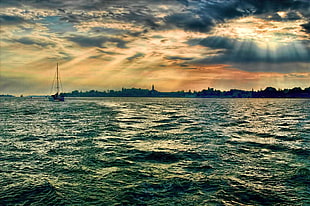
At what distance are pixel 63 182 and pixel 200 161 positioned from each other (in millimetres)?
7514

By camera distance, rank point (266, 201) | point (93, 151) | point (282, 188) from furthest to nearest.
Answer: point (93, 151) < point (282, 188) < point (266, 201)

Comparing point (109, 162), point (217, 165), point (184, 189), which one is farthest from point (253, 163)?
point (109, 162)

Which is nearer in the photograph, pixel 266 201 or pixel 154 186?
pixel 266 201

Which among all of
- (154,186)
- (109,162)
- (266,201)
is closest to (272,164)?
(266,201)

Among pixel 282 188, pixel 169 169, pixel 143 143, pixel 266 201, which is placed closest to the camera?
pixel 266 201

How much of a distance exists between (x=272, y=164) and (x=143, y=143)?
9556 mm

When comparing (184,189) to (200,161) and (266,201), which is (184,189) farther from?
(200,161)

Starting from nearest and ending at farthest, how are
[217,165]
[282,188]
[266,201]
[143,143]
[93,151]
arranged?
[266,201] < [282,188] < [217,165] < [93,151] < [143,143]

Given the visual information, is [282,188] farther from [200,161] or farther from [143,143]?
[143,143]

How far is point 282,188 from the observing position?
980cm

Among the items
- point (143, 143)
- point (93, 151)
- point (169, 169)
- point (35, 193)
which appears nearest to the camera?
point (35, 193)

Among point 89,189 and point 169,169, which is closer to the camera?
point 89,189

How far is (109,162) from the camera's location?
1353cm

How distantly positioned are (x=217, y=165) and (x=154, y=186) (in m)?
4.72
